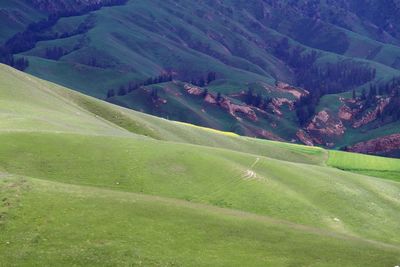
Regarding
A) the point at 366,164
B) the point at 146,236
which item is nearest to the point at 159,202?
the point at 146,236

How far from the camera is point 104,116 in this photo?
115 m

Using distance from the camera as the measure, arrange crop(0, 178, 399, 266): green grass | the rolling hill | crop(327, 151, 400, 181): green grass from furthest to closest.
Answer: crop(327, 151, 400, 181): green grass < the rolling hill < crop(0, 178, 399, 266): green grass

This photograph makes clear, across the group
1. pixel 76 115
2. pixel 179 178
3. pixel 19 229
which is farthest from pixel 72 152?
pixel 76 115

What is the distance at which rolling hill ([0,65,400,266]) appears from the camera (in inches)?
1688

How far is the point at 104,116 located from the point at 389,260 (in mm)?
78229

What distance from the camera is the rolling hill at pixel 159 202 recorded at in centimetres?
4288

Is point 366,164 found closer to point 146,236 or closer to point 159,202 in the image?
point 159,202

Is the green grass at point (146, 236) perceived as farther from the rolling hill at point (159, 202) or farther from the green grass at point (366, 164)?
the green grass at point (366, 164)

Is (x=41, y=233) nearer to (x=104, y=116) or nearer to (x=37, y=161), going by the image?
(x=37, y=161)

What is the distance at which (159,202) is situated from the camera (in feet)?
176

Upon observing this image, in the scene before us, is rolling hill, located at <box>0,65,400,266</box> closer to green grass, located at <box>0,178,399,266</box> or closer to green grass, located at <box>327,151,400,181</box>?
green grass, located at <box>0,178,399,266</box>

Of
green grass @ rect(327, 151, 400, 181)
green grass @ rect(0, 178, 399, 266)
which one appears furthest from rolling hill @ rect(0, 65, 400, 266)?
green grass @ rect(327, 151, 400, 181)

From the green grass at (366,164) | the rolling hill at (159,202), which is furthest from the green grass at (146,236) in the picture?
the green grass at (366,164)

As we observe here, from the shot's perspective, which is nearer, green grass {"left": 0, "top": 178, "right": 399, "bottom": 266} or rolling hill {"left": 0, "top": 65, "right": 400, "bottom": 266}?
green grass {"left": 0, "top": 178, "right": 399, "bottom": 266}
